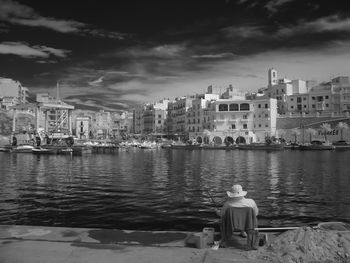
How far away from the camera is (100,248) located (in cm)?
816

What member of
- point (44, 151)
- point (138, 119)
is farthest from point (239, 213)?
point (138, 119)

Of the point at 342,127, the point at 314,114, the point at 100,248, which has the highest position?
the point at 314,114

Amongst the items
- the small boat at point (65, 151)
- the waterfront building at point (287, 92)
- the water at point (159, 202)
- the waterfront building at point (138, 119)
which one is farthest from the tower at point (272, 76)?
the water at point (159, 202)

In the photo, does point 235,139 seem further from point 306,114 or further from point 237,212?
point 237,212

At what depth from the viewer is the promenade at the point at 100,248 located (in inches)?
292

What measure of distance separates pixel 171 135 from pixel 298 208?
13679 cm

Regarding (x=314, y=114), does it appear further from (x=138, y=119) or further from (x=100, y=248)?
(x=100, y=248)

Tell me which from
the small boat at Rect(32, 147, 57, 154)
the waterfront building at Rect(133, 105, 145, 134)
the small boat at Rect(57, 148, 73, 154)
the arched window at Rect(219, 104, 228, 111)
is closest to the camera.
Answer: the small boat at Rect(57, 148, 73, 154)

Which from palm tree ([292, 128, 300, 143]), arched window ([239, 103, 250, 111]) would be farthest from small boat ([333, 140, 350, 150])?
arched window ([239, 103, 250, 111])

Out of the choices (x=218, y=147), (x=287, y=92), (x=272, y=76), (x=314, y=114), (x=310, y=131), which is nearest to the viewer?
(x=218, y=147)

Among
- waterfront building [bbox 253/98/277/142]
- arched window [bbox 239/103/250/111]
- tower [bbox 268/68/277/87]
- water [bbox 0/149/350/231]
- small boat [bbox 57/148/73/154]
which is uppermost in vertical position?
tower [bbox 268/68/277/87]

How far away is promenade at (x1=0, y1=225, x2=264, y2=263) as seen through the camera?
7418mm

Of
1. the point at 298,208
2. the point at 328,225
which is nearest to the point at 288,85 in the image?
the point at 298,208

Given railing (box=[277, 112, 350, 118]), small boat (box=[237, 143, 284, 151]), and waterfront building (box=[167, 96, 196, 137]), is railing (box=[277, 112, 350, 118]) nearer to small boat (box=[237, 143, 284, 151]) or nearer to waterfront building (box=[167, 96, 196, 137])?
small boat (box=[237, 143, 284, 151])
